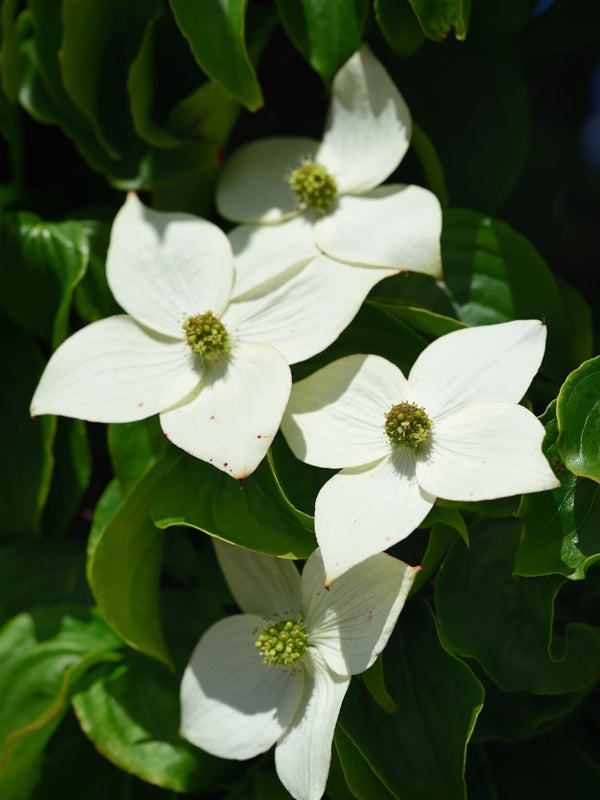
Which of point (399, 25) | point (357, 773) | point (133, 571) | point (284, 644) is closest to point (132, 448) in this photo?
point (133, 571)

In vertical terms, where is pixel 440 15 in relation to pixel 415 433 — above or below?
above

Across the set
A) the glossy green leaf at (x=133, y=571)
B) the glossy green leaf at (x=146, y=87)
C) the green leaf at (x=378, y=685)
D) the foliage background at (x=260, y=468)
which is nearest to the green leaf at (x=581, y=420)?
the foliage background at (x=260, y=468)

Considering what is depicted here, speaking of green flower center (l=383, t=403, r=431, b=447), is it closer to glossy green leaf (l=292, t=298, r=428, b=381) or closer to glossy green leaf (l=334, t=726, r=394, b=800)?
glossy green leaf (l=292, t=298, r=428, b=381)

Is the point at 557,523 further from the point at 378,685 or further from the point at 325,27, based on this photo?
the point at 325,27

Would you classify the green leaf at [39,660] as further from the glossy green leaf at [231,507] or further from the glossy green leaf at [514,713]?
the glossy green leaf at [514,713]

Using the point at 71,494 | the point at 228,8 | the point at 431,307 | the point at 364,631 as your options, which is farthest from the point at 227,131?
the point at 364,631

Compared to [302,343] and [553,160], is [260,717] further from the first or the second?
[553,160]

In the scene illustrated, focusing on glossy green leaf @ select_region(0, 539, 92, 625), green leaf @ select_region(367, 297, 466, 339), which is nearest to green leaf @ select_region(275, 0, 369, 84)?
green leaf @ select_region(367, 297, 466, 339)
